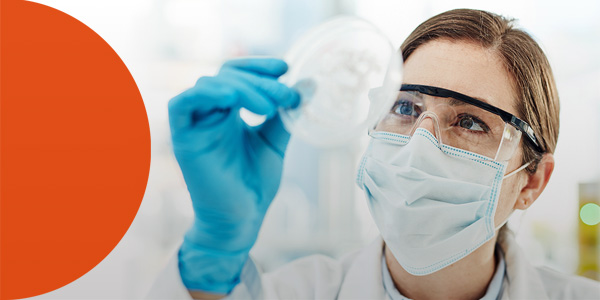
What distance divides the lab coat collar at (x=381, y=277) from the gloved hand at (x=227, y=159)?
1.24ft

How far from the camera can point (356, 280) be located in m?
1.49

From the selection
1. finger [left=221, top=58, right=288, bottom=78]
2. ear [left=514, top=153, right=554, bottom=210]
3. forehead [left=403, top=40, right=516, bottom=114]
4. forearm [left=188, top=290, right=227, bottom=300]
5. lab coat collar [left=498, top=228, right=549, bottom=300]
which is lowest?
lab coat collar [left=498, top=228, right=549, bottom=300]

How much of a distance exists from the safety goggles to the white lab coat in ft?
1.47

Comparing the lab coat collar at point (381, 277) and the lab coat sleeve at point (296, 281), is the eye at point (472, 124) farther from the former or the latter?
the lab coat sleeve at point (296, 281)

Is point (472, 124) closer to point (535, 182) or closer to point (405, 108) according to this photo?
point (405, 108)

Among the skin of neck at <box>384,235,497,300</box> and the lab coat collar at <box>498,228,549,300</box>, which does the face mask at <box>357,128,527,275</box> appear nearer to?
the skin of neck at <box>384,235,497,300</box>

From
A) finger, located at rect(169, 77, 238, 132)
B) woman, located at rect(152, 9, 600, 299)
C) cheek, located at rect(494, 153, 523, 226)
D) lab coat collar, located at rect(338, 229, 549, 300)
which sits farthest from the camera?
lab coat collar, located at rect(338, 229, 549, 300)

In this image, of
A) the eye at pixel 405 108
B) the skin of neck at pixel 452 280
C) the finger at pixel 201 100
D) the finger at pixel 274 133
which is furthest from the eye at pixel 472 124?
the finger at pixel 201 100

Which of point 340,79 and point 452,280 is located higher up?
point 340,79

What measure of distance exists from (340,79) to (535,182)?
2.60ft

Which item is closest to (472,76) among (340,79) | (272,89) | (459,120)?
(459,120)

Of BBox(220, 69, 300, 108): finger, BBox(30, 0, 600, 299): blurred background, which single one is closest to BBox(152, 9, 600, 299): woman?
BBox(220, 69, 300, 108): finger

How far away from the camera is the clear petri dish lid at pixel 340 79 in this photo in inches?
45.4

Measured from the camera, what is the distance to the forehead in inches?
51.5
